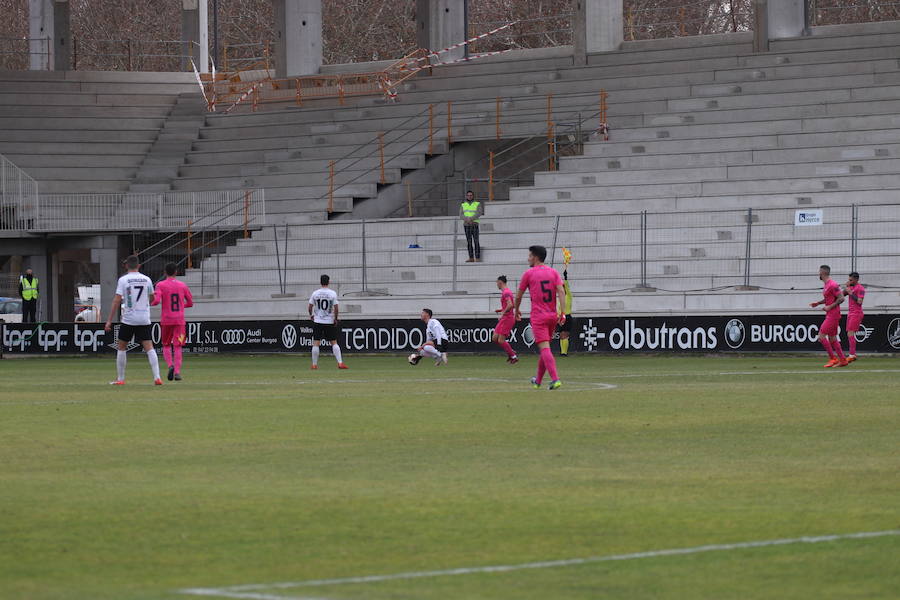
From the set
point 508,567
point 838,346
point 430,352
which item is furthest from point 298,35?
point 508,567

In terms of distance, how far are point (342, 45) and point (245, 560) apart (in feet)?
224

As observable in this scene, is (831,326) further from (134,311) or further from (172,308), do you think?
(134,311)

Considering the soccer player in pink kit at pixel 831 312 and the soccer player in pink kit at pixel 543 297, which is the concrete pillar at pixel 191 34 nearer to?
the soccer player in pink kit at pixel 831 312

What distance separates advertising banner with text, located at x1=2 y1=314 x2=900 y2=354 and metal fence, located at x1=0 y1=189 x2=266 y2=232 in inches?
215

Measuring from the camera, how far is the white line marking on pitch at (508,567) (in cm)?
681

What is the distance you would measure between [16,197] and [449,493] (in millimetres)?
38595

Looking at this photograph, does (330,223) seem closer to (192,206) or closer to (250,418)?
(192,206)

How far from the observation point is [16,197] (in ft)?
152

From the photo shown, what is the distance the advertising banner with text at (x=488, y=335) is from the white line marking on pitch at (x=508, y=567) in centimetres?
2528

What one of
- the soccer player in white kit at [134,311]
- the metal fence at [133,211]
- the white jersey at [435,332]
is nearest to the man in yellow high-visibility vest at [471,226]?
the white jersey at [435,332]

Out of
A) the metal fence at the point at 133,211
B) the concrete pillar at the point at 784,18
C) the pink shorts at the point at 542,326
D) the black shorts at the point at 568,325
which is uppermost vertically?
the concrete pillar at the point at 784,18

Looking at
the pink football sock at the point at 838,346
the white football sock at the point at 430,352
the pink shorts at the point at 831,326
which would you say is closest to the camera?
the pink football sock at the point at 838,346

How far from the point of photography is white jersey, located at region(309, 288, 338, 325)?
100 ft

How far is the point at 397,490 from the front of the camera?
10305 millimetres
